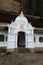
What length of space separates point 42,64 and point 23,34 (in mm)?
9552

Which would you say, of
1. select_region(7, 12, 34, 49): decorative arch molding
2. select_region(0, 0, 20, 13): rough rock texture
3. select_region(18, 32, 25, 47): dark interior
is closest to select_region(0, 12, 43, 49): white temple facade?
select_region(7, 12, 34, 49): decorative arch molding

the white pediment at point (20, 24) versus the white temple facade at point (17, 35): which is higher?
the white pediment at point (20, 24)

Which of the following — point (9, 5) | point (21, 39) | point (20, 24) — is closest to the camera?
point (20, 24)

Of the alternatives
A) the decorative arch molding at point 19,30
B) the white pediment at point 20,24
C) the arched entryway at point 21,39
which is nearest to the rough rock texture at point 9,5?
the arched entryway at point 21,39

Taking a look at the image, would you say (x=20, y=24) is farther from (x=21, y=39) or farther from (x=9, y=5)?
(x=9, y=5)

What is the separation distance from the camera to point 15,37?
2069cm

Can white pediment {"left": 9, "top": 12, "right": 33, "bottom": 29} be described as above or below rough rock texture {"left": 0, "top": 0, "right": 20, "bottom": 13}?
below

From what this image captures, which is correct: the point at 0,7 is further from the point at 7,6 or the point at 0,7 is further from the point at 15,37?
the point at 15,37

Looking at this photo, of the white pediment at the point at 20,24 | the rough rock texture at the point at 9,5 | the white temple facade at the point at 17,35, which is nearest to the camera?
the white temple facade at the point at 17,35

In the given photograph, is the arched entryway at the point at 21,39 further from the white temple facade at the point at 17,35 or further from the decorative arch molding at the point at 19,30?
the decorative arch molding at the point at 19,30

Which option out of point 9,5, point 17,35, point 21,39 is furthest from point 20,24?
point 9,5

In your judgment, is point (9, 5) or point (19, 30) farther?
point (9, 5)

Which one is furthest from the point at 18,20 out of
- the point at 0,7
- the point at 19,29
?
the point at 0,7

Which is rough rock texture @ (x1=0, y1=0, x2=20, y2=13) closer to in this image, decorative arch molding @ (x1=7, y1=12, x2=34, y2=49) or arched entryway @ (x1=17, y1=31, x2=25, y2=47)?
arched entryway @ (x1=17, y1=31, x2=25, y2=47)
